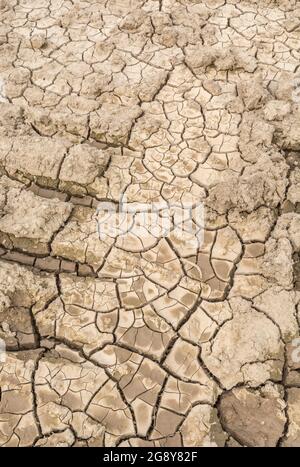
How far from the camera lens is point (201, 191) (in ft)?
8.67

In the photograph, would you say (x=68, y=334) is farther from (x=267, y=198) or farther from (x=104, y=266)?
(x=267, y=198)

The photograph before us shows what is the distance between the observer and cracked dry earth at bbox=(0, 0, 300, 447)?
1.89 m

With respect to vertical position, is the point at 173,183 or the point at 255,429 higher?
the point at 173,183

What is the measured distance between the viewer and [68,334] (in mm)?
2096

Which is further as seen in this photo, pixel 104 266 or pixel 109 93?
pixel 109 93

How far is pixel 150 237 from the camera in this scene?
245cm

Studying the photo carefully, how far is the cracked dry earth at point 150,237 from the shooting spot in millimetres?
1889

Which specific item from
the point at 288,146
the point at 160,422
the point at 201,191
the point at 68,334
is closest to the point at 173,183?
the point at 201,191
